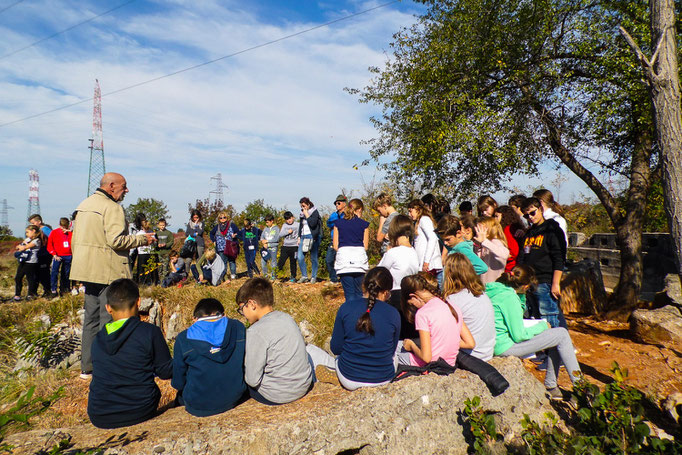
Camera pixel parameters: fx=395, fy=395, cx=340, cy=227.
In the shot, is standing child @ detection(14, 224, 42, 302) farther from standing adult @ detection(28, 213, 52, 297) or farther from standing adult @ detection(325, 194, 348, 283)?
standing adult @ detection(325, 194, 348, 283)

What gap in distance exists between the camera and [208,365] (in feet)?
10.0

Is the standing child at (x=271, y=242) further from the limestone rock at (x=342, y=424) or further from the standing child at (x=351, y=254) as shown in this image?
the limestone rock at (x=342, y=424)

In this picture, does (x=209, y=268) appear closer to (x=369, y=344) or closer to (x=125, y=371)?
(x=125, y=371)

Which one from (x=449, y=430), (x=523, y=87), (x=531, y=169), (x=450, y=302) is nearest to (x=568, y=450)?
(x=449, y=430)

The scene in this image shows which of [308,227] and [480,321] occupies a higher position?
[308,227]

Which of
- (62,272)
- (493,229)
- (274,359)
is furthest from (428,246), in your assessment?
(62,272)

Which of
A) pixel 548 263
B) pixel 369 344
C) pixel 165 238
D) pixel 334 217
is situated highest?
pixel 334 217

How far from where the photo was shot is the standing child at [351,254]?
5.38 metres

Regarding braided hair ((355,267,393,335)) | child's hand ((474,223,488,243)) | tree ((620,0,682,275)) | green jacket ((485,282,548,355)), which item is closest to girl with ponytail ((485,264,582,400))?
green jacket ((485,282,548,355))

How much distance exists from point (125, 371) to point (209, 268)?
260 inches

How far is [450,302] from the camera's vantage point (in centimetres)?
375

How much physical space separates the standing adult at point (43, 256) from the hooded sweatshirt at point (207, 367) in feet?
24.0

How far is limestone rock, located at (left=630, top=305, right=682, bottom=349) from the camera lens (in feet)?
17.4

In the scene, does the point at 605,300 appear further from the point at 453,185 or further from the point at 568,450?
the point at 568,450
